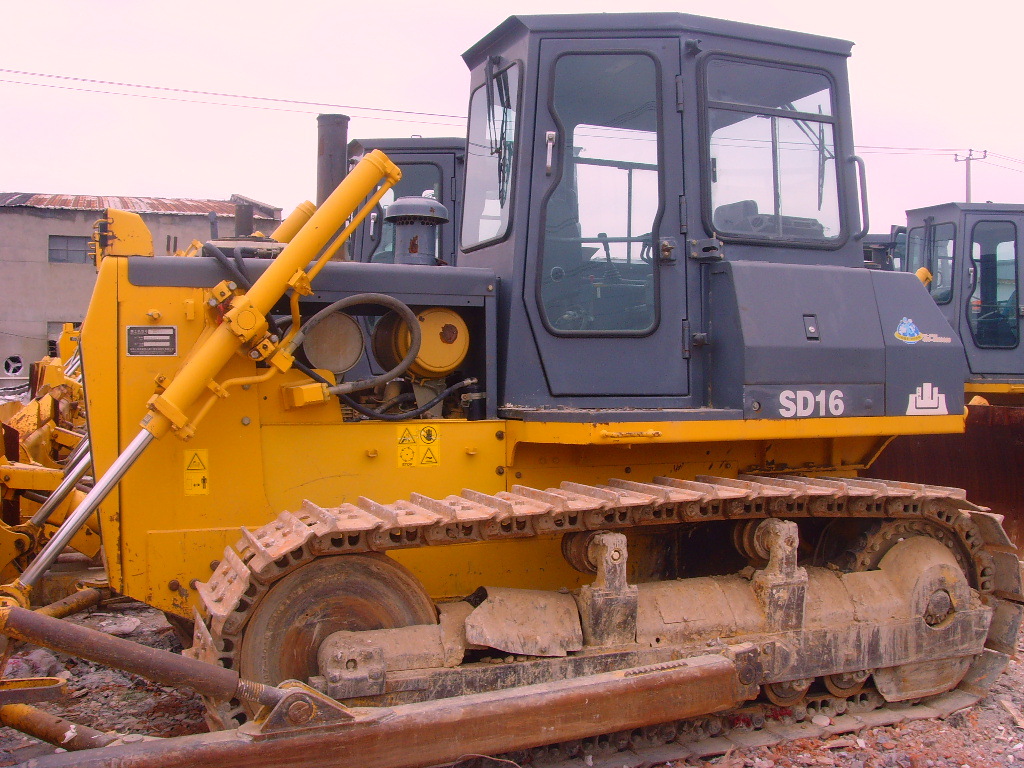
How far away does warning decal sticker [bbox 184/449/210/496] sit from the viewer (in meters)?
3.68

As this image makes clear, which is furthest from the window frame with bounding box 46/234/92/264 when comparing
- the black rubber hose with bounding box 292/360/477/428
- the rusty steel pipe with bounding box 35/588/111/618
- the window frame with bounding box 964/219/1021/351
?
the black rubber hose with bounding box 292/360/477/428

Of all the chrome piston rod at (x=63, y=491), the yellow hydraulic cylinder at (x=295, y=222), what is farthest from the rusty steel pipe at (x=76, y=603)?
the yellow hydraulic cylinder at (x=295, y=222)

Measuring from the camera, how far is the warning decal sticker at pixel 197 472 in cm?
368

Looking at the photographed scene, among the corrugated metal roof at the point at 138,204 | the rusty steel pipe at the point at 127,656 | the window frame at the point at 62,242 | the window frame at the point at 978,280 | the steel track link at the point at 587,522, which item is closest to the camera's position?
the rusty steel pipe at the point at 127,656

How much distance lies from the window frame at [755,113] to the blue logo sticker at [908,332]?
0.49 metres

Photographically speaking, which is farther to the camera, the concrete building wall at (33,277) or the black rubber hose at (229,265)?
the concrete building wall at (33,277)

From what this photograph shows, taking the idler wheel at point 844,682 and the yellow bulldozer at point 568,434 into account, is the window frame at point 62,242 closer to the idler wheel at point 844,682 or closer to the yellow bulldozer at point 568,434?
the yellow bulldozer at point 568,434

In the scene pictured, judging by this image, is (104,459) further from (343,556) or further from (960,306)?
(960,306)

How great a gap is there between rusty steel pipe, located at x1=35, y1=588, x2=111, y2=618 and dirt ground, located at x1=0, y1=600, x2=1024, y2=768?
393 mm

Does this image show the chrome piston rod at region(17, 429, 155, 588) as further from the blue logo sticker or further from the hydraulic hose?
the blue logo sticker

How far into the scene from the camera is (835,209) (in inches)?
179

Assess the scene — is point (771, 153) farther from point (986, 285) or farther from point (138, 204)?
point (138, 204)

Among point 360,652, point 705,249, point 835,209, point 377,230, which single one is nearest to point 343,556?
point 360,652

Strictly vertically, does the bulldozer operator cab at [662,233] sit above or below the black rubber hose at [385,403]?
above
